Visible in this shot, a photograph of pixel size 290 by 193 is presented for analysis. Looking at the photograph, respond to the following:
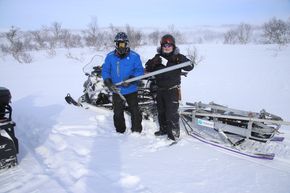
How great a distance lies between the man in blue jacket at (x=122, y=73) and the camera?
4458mm

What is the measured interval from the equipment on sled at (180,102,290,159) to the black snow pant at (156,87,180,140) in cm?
30

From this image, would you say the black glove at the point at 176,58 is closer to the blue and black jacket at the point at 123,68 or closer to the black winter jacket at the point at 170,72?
the black winter jacket at the point at 170,72

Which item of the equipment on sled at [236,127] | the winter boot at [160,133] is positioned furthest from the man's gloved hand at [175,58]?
the winter boot at [160,133]

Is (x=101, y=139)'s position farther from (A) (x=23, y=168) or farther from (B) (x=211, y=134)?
(B) (x=211, y=134)

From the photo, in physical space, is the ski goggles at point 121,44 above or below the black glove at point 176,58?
above

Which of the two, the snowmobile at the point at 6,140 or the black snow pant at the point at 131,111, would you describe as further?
the black snow pant at the point at 131,111

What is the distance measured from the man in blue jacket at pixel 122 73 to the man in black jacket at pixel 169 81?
0.97 feet

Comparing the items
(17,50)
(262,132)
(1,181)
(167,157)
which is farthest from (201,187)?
(17,50)

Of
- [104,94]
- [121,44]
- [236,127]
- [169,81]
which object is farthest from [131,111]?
[236,127]

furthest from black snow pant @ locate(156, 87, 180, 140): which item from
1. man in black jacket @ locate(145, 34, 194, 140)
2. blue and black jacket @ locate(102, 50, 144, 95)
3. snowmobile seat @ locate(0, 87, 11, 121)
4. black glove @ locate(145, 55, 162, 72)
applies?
snowmobile seat @ locate(0, 87, 11, 121)

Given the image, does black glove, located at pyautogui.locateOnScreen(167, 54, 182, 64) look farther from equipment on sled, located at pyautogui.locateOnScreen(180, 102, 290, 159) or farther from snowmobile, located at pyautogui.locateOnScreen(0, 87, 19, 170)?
snowmobile, located at pyautogui.locateOnScreen(0, 87, 19, 170)

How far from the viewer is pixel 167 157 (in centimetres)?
380

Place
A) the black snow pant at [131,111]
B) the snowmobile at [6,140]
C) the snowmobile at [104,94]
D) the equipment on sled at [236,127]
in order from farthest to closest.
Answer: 1. the snowmobile at [104,94]
2. the black snow pant at [131,111]
3. the equipment on sled at [236,127]
4. the snowmobile at [6,140]

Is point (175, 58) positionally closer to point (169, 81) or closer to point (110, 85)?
point (169, 81)
